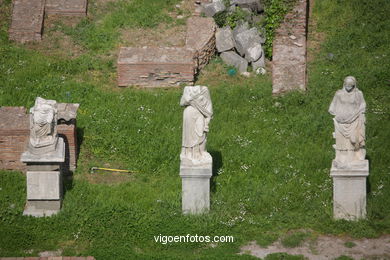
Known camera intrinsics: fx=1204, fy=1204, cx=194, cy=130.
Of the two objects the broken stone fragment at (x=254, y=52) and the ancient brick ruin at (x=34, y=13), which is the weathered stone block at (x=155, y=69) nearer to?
the broken stone fragment at (x=254, y=52)

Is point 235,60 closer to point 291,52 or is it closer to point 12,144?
point 291,52

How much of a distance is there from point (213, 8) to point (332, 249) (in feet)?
30.2

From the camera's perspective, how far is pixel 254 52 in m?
28.1

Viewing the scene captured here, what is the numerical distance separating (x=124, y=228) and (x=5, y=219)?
2.30 meters

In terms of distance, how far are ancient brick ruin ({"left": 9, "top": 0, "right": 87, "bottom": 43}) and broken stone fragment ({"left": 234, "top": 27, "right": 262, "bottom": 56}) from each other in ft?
13.4

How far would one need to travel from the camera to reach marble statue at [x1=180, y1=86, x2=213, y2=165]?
72.5 ft

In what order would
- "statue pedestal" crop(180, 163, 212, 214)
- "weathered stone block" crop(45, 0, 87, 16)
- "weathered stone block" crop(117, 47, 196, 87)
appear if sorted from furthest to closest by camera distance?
"weathered stone block" crop(45, 0, 87, 16)
"weathered stone block" crop(117, 47, 196, 87)
"statue pedestal" crop(180, 163, 212, 214)

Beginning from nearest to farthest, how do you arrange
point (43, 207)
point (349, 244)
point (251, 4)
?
point (349, 244)
point (43, 207)
point (251, 4)

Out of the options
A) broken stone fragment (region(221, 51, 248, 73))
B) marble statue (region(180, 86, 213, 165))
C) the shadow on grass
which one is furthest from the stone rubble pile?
marble statue (region(180, 86, 213, 165))

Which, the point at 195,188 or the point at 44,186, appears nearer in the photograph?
the point at 195,188

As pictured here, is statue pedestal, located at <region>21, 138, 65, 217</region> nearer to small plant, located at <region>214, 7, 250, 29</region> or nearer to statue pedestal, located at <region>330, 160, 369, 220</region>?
statue pedestal, located at <region>330, 160, 369, 220</region>

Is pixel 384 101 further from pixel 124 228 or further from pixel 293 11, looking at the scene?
pixel 124 228

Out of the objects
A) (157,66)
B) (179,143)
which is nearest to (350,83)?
(179,143)

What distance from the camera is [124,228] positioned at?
882 inches
